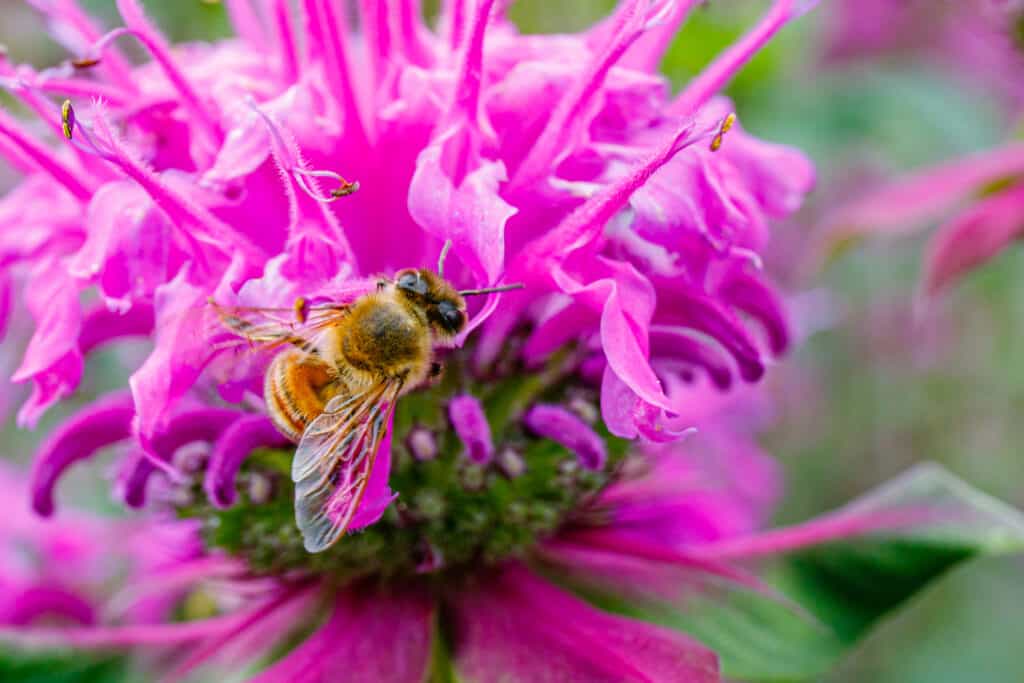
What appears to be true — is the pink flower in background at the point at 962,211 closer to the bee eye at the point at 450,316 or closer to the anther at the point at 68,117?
the bee eye at the point at 450,316

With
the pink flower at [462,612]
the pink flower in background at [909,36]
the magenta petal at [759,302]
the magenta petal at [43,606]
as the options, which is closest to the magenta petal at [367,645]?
the pink flower at [462,612]

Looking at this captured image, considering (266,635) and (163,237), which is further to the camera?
(266,635)

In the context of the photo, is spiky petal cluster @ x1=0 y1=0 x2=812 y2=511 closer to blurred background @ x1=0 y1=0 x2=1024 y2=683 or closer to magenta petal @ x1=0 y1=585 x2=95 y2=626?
magenta petal @ x1=0 y1=585 x2=95 y2=626

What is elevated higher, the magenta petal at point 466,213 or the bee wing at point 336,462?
the magenta petal at point 466,213

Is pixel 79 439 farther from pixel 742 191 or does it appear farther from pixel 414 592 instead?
pixel 742 191

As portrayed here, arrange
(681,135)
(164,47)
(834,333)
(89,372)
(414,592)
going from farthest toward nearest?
(834,333) → (89,372) → (414,592) → (164,47) → (681,135)

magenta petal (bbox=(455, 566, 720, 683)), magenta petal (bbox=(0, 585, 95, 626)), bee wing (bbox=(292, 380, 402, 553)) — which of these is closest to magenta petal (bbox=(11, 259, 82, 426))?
bee wing (bbox=(292, 380, 402, 553))

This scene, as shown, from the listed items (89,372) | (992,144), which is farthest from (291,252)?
(992,144)
